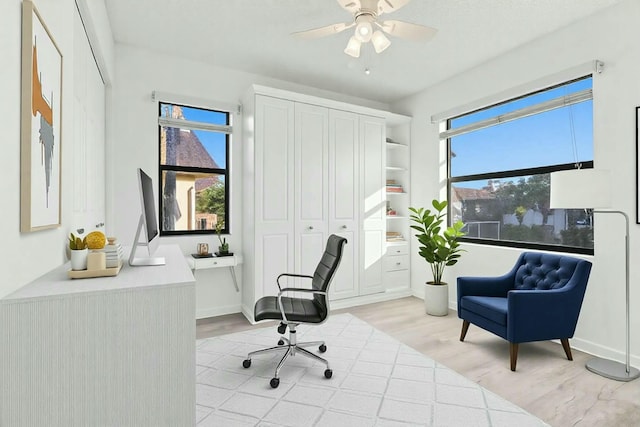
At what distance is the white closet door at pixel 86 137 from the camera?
2.03 metres

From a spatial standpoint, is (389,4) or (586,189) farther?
(586,189)

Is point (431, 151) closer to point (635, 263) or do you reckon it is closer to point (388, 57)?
point (388, 57)

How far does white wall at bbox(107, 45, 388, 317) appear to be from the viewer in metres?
3.38

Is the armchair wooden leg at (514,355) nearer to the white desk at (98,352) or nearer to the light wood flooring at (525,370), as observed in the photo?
the light wood flooring at (525,370)

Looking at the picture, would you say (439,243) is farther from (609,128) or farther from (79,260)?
(79,260)

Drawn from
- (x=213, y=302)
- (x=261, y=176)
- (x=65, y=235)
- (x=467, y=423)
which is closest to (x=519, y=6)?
(x=261, y=176)

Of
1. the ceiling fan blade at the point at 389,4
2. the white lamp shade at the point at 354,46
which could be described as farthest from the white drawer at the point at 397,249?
the ceiling fan blade at the point at 389,4

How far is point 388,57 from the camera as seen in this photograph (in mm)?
3645

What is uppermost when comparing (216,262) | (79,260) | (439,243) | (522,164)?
(522,164)

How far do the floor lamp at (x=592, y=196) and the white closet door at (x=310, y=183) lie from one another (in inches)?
89.9

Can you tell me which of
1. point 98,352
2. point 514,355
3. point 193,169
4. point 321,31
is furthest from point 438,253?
point 98,352

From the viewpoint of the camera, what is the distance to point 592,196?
2383 millimetres

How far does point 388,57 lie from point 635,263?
9.35 feet

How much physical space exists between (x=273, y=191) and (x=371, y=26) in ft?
6.35
